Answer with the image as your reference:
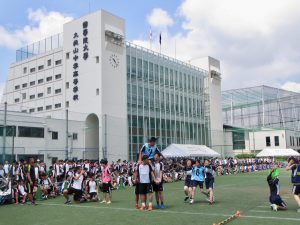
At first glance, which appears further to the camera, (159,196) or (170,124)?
(170,124)

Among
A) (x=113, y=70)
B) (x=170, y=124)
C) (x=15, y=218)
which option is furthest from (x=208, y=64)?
(x=15, y=218)

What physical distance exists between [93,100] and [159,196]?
2839 centimetres

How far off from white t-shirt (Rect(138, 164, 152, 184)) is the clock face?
30067 mm

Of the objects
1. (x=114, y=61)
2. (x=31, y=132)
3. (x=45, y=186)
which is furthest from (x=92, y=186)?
(x=114, y=61)

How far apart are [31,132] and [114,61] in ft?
41.0

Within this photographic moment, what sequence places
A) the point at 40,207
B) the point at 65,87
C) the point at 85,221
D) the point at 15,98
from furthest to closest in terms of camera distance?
1. the point at 15,98
2. the point at 65,87
3. the point at 40,207
4. the point at 85,221

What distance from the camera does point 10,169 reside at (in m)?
18.5

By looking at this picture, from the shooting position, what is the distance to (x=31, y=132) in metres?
36.5

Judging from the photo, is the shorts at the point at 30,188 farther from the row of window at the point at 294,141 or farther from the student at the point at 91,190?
the row of window at the point at 294,141

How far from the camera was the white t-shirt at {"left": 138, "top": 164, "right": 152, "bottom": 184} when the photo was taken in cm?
1277

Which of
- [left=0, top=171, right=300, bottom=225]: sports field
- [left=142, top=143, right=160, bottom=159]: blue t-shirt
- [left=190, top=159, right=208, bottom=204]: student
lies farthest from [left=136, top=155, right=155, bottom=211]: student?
[left=190, top=159, right=208, bottom=204]: student

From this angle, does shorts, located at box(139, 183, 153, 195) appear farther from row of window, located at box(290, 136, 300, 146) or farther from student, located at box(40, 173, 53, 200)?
row of window, located at box(290, 136, 300, 146)

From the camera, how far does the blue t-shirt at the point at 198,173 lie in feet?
48.1

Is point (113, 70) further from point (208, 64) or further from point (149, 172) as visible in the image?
point (149, 172)
